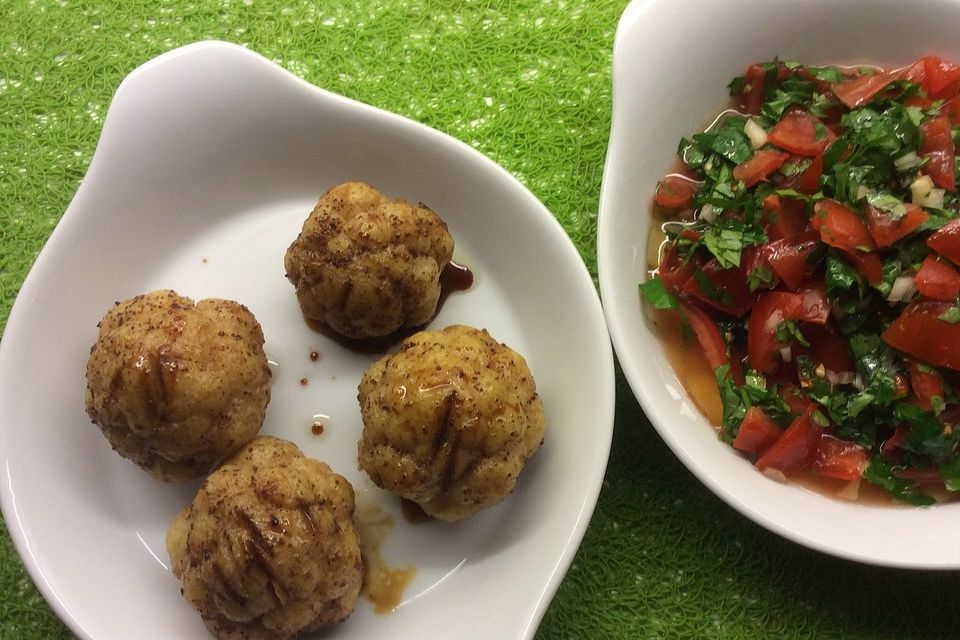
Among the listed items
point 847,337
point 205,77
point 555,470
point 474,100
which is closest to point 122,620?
point 555,470

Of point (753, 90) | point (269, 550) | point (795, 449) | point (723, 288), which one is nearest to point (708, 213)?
point (723, 288)

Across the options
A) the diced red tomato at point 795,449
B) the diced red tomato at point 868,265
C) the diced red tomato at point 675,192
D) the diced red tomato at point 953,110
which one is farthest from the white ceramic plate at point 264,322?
the diced red tomato at point 953,110

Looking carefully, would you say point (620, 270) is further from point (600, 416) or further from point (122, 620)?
point (122, 620)

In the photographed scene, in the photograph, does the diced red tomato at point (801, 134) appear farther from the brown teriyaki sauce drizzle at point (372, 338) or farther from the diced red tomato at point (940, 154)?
the brown teriyaki sauce drizzle at point (372, 338)

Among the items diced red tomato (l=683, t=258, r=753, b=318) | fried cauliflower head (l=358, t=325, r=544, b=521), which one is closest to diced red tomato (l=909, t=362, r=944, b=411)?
diced red tomato (l=683, t=258, r=753, b=318)

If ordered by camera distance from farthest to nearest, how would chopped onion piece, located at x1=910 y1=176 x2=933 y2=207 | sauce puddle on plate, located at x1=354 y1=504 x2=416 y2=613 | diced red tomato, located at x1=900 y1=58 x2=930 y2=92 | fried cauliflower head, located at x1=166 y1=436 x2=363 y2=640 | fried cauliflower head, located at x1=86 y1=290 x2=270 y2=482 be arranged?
diced red tomato, located at x1=900 y1=58 x2=930 y2=92, sauce puddle on plate, located at x1=354 y1=504 x2=416 y2=613, chopped onion piece, located at x1=910 y1=176 x2=933 y2=207, fried cauliflower head, located at x1=86 y1=290 x2=270 y2=482, fried cauliflower head, located at x1=166 y1=436 x2=363 y2=640

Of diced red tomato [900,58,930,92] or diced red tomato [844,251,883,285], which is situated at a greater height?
diced red tomato [900,58,930,92]

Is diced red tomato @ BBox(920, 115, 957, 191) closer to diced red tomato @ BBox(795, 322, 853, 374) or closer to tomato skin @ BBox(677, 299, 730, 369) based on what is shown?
diced red tomato @ BBox(795, 322, 853, 374)
